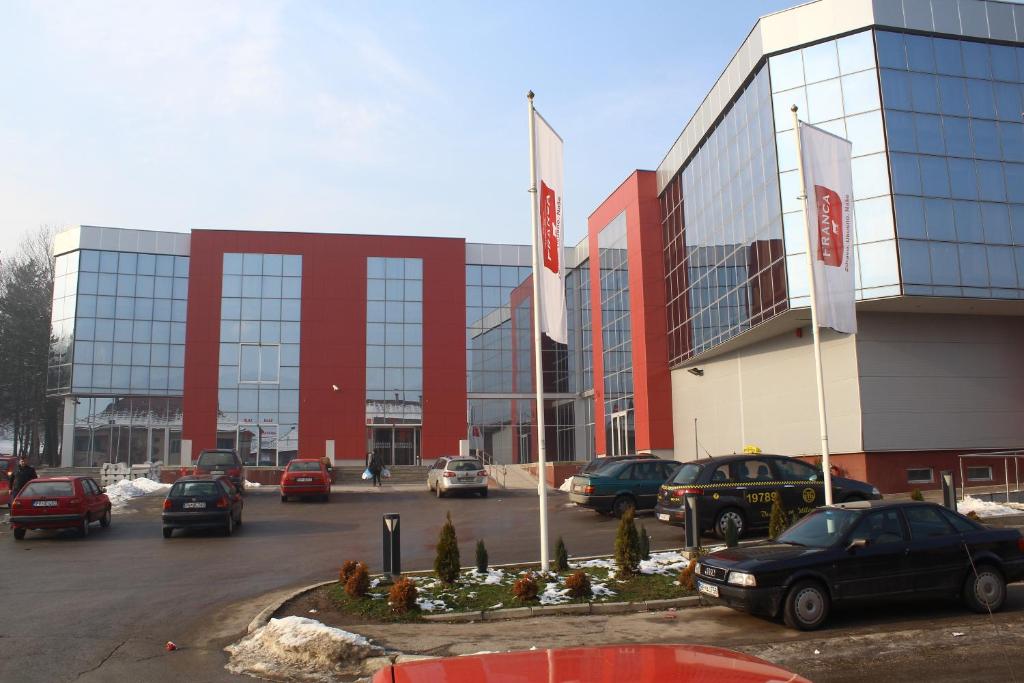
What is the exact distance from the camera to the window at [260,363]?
4728 cm

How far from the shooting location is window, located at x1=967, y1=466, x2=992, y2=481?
83.6ft

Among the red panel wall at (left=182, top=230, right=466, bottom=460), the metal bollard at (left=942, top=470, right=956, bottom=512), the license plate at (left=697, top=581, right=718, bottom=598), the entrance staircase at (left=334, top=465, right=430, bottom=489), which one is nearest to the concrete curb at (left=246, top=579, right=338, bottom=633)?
the license plate at (left=697, top=581, right=718, bottom=598)

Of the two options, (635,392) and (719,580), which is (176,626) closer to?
(719,580)

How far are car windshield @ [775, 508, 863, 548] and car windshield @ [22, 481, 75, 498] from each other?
16825 mm

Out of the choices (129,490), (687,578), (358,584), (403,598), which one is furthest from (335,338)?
(687,578)

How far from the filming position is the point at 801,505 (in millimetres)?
16000

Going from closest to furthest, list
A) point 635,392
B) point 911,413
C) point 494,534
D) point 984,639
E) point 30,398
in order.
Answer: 1. point 984,639
2. point 494,534
3. point 911,413
4. point 635,392
5. point 30,398

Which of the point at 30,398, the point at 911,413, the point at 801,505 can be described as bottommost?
the point at 801,505

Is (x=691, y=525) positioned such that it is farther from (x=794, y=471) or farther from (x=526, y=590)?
(x=794, y=471)

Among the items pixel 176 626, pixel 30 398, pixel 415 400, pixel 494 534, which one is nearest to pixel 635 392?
pixel 415 400

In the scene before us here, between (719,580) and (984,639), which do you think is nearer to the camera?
(984,639)

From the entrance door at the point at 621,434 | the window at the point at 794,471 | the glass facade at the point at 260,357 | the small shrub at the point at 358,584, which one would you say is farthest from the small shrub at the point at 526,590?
the glass facade at the point at 260,357

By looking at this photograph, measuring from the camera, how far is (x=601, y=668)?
2.81 metres

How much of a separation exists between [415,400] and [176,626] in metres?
38.1
